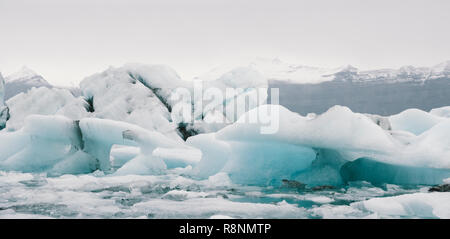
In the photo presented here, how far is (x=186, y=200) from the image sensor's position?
22.3 ft

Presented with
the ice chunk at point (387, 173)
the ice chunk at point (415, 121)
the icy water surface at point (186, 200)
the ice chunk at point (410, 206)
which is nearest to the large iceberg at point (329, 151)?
the ice chunk at point (387, 173)

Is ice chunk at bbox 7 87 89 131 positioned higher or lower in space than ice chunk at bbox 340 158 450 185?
higher

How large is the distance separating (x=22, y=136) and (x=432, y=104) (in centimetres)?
5552

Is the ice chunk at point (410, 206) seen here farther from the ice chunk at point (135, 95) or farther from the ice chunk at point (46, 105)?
the ice chunk at point (46, 105)

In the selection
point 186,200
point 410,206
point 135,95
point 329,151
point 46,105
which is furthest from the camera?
point 46,105

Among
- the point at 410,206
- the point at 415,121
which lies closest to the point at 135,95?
the point at 415,121

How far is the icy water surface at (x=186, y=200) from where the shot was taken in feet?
18.4

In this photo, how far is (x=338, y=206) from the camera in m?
5.91

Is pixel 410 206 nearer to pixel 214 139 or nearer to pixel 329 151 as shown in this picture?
pixel 329 151

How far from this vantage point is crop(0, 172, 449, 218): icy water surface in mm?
5598

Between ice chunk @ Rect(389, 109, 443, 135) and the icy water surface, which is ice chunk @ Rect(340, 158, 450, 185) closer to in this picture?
the icy water surface

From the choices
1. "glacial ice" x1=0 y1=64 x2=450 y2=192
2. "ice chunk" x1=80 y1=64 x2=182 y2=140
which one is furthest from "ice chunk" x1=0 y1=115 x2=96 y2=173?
"ice chunk" x1=80 y1=64 x2=182 y2=140

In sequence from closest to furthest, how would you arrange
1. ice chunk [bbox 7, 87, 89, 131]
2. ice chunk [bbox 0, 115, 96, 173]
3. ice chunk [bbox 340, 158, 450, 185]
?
ice chunk [bbox 340, 158, 450, 185], ice chunk [bbox 0, 115, 96, 173], ice chunk [bbox 7, 87, 89, 131]
